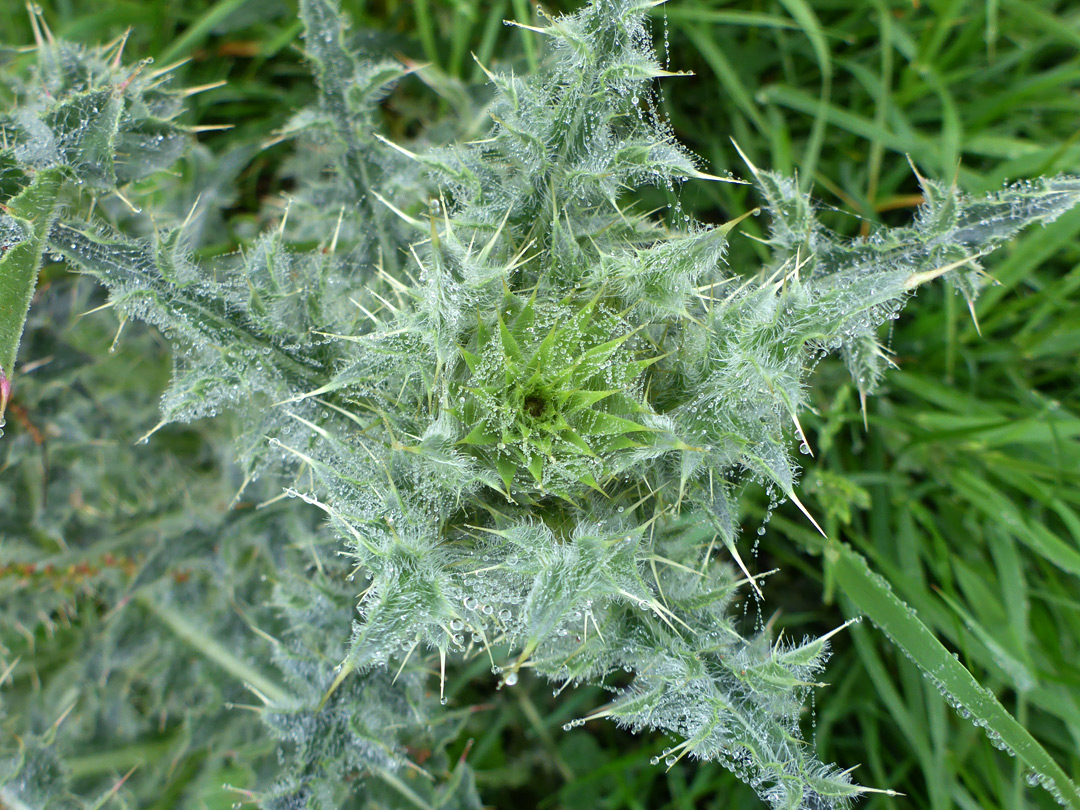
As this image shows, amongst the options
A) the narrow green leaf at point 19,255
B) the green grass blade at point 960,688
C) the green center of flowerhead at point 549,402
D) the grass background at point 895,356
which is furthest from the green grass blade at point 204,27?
the green grass blade at point 960,688

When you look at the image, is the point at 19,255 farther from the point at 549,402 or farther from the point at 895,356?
the point at 895,356

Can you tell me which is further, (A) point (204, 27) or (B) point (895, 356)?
(A) point (204, 27)

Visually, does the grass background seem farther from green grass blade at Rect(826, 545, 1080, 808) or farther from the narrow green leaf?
the narrow green leaf

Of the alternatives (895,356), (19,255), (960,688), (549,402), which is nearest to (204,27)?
(19,255)

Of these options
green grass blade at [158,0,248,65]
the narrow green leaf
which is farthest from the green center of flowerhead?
green grass blade at [158,0,248,65]

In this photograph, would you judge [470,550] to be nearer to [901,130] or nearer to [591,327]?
[591,327]
